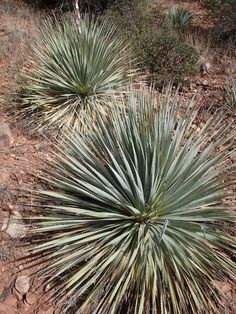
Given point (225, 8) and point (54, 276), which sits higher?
point (225, 8)

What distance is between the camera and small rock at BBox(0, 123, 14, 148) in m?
4.76

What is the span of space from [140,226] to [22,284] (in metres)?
1.05

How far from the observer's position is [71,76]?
519 cm

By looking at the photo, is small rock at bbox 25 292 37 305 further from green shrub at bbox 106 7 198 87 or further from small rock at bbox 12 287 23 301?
green shrub at bbox 106 7 198 87

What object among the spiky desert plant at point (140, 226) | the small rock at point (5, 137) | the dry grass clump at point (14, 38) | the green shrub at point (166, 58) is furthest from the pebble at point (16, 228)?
the green shrub at point (166, 58)

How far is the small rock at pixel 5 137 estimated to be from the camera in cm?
→ 476

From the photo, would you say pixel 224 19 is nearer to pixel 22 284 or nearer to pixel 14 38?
pixel 14 38

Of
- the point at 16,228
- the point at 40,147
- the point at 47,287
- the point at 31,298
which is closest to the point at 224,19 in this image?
the point at 40,147

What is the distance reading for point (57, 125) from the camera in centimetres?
500

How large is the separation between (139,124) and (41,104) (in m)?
2.50

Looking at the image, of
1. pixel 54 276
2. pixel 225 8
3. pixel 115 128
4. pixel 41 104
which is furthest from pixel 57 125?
pixel 225 8

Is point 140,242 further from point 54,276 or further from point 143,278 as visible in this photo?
point 54,276

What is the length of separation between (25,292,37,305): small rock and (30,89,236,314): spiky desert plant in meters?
0.20

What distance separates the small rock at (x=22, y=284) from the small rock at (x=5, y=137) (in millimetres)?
2232
